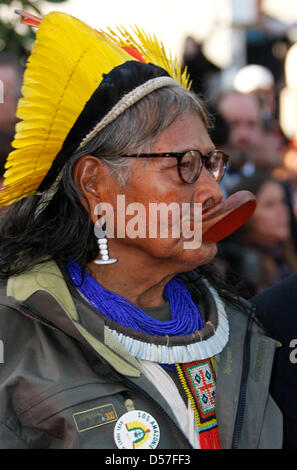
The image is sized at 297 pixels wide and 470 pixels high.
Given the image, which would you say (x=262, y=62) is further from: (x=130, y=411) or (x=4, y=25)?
(x=130, y=411)

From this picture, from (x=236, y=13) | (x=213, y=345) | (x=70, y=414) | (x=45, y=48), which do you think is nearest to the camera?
(x=70, y=414)

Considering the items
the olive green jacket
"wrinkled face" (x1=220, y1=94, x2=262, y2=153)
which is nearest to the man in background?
A: "wrinkled face" (x1=220, y1=94, x2=262, y2=153)

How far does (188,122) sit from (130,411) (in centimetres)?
90

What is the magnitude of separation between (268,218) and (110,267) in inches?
86.0

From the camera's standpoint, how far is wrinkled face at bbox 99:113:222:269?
1.89 metres

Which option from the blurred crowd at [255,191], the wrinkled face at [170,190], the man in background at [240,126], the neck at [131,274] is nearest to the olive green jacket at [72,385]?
the neck at [131,274]

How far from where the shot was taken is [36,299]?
1783 millimetres

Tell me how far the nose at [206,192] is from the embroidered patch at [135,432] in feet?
2.18

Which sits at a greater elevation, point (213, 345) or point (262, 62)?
point (213, 345)

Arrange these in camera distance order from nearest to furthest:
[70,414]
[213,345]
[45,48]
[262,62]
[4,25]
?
[70,414], [45,48], [213,345], [4,25], [262,62]

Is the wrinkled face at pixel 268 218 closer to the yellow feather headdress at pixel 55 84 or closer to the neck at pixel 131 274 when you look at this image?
the neck at pixel 131 274

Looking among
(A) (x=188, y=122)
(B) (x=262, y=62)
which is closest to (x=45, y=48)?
(A) (x=188, y=122)

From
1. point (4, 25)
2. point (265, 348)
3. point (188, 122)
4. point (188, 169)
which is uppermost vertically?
point (4, 25)

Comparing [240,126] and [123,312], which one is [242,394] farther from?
[240,126]
